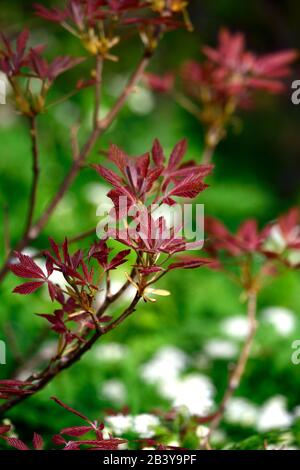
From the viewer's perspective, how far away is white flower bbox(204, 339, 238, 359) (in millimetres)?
2262

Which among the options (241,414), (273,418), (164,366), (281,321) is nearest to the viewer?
(273,418)

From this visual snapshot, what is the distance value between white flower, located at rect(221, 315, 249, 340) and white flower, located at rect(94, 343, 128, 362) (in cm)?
38

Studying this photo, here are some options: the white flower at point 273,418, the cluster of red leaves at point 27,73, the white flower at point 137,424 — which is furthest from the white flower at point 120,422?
the cluster of red leaves at point 27,73

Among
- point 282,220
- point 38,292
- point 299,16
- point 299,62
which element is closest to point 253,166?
point 299,62

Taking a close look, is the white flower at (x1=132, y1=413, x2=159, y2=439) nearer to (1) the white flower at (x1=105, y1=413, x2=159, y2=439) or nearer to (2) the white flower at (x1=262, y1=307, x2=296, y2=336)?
(1) the white flower at (x1=105, y1=413, x2=159, y2=439)

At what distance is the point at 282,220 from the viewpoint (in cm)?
167

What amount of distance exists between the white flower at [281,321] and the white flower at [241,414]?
0.39 m

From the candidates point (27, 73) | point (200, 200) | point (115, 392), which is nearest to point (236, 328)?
point (115, 392)

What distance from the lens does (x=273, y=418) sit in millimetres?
1782

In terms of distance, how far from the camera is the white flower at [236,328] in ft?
A: 7.60

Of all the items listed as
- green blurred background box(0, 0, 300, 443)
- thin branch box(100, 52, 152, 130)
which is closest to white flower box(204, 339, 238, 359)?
green blurred background box(0, 0, 300, 443)

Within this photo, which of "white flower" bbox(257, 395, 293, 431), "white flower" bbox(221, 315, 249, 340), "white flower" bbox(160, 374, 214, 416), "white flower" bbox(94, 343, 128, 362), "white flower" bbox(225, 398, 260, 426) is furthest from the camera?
"white flower" bbox(221, 315, 249, 340)

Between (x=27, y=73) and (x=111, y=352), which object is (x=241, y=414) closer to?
(x=111, y=352)

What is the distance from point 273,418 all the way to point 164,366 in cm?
43
